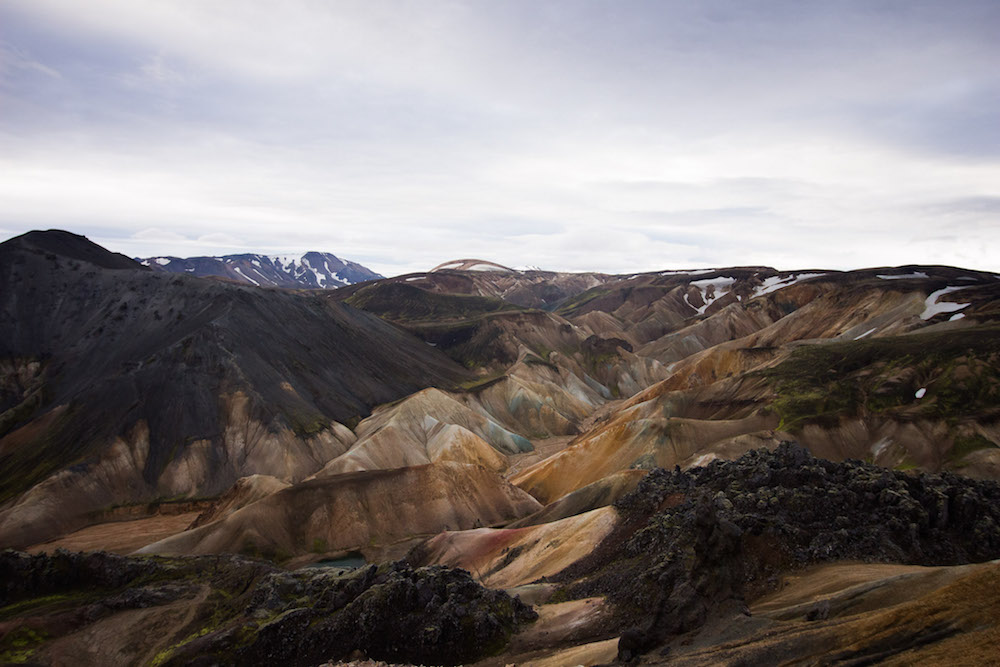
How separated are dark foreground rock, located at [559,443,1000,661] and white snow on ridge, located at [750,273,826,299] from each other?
151 m

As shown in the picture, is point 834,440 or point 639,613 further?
→ point 834,440

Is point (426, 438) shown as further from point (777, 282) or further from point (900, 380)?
point (777, 282)

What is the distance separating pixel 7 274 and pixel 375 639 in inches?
4074

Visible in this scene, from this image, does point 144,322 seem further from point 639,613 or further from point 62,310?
point 639,613

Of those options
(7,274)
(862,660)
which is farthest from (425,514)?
(7,274)

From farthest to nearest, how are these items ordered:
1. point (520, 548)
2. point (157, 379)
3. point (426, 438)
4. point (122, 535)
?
point (426, 438), point (157, 379), point (122, 535), point (520, 548)

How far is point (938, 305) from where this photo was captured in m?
97.3

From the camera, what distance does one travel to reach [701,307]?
19438 cm

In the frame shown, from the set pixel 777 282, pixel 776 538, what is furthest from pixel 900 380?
pixel 777 282

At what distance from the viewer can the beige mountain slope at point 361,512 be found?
5044cm

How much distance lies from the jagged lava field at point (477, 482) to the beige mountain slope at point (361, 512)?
0.93 ft

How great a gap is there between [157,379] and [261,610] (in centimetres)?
5995

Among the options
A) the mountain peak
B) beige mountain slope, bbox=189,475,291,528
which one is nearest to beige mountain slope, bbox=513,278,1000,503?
beige mountain slope, bbox=189,475,291,528

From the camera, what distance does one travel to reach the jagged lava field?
21984 millimetres
